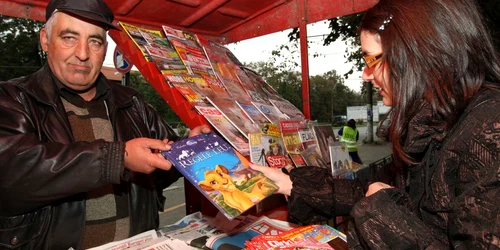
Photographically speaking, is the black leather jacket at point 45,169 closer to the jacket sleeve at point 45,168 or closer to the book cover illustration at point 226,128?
the jacket sleeve at point 45,168

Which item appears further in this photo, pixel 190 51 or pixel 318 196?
pixel 190 51

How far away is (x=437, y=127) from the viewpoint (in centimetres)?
113

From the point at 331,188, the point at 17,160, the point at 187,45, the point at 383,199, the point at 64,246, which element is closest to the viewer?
the point at 383,199

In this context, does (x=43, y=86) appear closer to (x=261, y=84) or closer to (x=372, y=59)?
(x=372, y=59)

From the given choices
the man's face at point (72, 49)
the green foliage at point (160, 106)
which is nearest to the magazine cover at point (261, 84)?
the green foliage at point (160, 106)

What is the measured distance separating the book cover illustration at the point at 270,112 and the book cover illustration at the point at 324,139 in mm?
303

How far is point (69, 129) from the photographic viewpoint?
5.11 feet

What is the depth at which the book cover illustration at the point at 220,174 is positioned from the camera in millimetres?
1262

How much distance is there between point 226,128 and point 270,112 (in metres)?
0.63

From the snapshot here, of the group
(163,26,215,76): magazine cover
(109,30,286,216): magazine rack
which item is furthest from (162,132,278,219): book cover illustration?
(163,26,215,76): magazine cover

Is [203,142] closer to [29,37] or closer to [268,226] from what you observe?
[268,226]

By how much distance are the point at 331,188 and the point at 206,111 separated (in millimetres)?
802

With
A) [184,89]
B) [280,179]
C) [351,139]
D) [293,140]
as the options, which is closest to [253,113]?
[293,140]

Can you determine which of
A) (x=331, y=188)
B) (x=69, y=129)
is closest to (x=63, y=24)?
(x=69, y=129)
